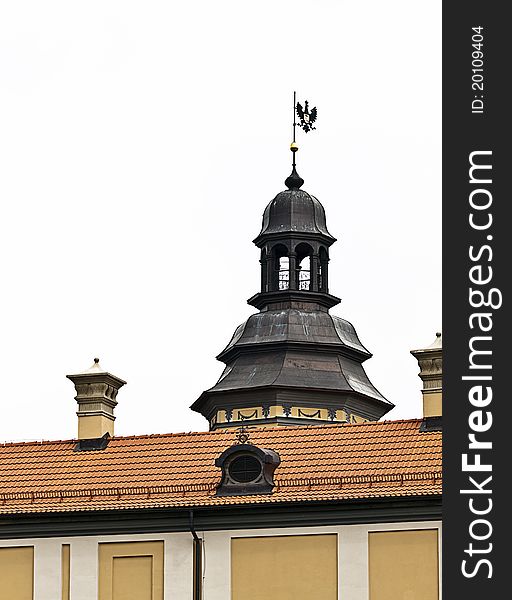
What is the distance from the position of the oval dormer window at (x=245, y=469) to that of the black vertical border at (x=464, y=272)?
1156 centimetres

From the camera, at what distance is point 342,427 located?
42969 mm

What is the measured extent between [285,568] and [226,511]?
1611 millimetres

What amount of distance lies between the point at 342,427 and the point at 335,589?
4.31 metres

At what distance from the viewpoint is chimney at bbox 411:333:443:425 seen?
1657 inches

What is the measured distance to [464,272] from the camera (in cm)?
2942

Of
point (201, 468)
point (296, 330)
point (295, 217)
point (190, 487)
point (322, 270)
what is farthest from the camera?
point (296, 330)

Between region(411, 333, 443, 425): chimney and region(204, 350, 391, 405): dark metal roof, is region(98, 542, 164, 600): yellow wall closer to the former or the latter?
region(411, 333, 443, 425): chimney

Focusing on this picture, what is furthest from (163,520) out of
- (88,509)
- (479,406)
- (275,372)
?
(275,372)

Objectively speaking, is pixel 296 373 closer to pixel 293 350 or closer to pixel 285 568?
pixel 293 350

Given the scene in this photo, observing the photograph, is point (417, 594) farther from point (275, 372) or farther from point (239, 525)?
point (275, 372)

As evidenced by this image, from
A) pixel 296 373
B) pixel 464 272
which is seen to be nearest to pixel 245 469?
pixel 464 272

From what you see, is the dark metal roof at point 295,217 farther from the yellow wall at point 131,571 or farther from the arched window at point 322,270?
the yellow wall at point 131,571

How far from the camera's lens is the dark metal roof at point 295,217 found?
6362 centimetres

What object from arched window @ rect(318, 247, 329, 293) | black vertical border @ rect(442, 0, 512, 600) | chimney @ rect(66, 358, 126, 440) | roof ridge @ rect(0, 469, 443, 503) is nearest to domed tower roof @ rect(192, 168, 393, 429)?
arched window @ rect(318, 247, 329, 293)
